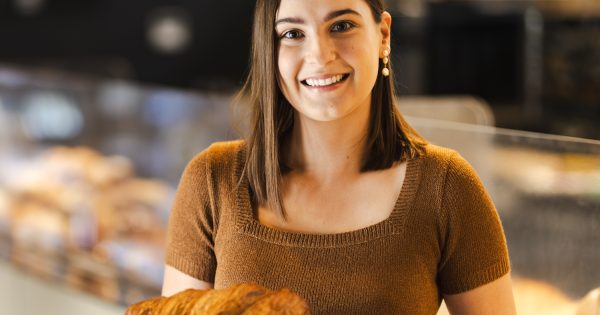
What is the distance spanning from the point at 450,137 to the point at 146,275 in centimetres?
165

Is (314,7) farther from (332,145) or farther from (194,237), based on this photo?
(194,237)

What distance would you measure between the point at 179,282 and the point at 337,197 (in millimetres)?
281

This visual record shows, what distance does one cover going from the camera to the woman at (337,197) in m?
1.31

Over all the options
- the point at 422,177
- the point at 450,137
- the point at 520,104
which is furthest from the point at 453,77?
the point at 422,177

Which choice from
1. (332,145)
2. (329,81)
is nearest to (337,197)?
(332,145)

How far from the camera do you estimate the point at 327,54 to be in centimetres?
129

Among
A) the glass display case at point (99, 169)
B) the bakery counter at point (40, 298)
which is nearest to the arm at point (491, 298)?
the glass display case at point (99, 169)

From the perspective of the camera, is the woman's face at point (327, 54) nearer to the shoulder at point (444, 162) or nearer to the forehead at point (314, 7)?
the forehead at point (314, 7)

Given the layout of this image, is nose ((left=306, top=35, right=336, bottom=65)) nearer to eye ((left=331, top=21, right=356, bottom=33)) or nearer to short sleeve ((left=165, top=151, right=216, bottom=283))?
eye ((left=331, top=21, right=356, bottom=33))

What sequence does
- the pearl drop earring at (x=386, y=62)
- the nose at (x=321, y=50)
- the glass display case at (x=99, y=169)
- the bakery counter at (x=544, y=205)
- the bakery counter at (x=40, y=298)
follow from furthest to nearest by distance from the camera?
the bakery counter at (x=40, y=298)
the glass display case at (x=99, y=169)
the bakery counter at (x=544, y=205)
the pearl drop earring at (x=386, y=62)
the nose at (x=321, y=50)

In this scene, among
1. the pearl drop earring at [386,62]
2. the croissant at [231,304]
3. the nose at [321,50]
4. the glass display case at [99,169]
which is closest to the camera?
the croissant at [231,304]

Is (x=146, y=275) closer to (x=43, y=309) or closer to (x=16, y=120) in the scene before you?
(x=43, y=309)

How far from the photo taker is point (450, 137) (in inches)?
78.2

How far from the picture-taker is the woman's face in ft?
4.23
